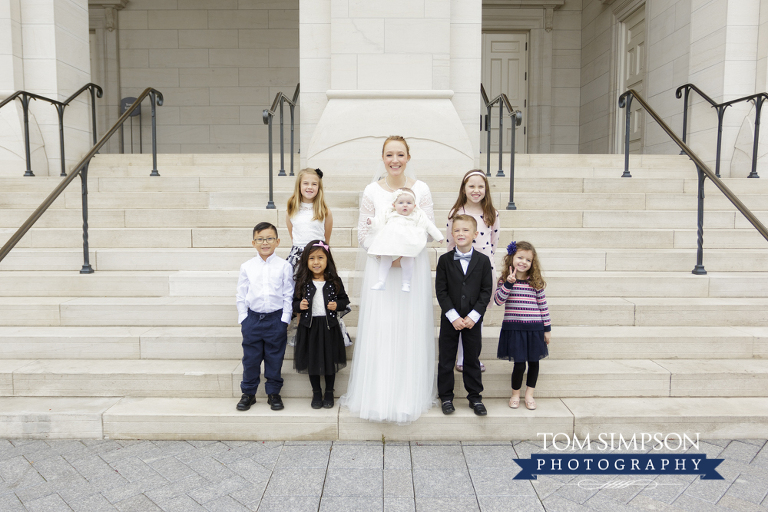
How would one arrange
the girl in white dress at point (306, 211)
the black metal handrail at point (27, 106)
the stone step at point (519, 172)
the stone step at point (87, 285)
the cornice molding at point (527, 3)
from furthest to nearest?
the cornice molding at point (527, 3) → the stone step at point (519, 172) → the black metal handrail at point (27, 106) → the stone step at point (87, 285) → the girl in white dress at point (306, 211)

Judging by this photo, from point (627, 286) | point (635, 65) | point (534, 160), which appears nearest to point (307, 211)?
point (627, 286)

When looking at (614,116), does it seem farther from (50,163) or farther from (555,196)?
(50,163)

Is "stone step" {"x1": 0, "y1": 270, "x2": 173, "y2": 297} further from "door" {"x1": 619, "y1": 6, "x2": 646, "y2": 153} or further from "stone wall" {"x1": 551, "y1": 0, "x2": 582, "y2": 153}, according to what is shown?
"stone wall" {"x1": 551, "y1": 0, "x2": 582, "y2": 153}

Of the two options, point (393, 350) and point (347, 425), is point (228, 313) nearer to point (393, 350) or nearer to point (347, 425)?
point (347, 425)

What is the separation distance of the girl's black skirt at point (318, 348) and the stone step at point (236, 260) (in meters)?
1.42

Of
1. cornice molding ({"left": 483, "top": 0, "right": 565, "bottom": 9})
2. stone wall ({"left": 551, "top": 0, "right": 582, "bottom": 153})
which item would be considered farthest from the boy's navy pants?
cornice molding ({"left": 483, "top": 0, "right": 565, "bottom": 9})

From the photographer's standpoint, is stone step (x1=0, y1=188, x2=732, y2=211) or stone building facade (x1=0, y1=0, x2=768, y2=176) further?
stone building facade (x1=0, y1=0, x2=768, y2=176)

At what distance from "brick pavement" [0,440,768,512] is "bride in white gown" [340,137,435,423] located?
0.84 ft

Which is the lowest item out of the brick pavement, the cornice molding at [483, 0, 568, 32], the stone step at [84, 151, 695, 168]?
the brick pavement

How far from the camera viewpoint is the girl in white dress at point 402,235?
3234 mm

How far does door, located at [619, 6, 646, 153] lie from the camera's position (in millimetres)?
9688

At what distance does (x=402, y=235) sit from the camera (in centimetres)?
323

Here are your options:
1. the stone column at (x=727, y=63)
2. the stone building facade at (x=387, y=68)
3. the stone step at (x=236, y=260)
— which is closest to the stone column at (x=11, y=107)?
the stone building facade at (x=387, y=68)

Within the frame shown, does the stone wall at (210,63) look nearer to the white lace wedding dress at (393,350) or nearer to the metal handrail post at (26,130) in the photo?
the metal handrail post at (26,130)
